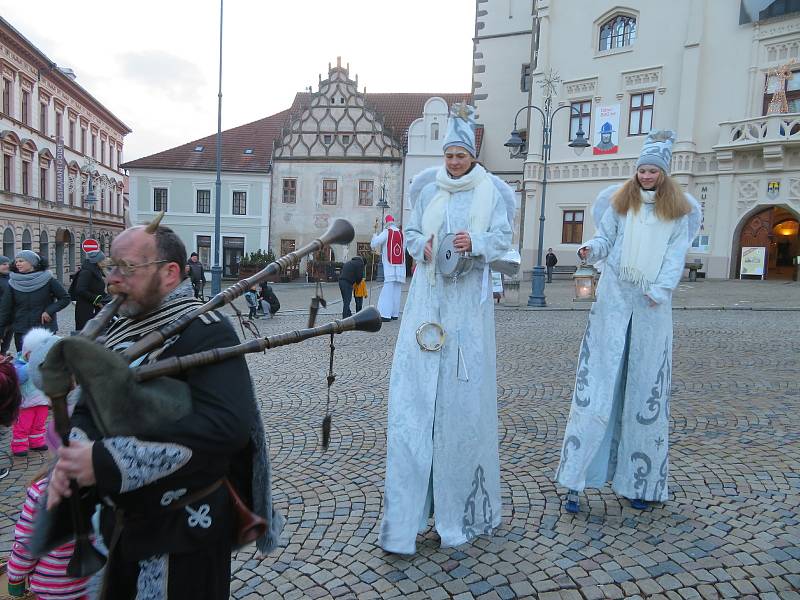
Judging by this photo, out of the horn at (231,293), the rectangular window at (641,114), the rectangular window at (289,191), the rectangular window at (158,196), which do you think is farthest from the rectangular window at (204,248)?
the horn at (231,293)

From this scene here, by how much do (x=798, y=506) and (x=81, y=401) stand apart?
3819mm

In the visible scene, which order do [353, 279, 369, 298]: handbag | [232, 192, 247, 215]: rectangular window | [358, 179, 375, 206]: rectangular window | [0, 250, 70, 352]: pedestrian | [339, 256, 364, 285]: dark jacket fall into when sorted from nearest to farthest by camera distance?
[0, 250, 70, 352]: pedestrian, [339, 256, 364, 285]: dark jacket, [353, 279, 369, 298]: handbag, [358, 179, 375, 206]: rectangular window, [232, 192, 247, 215]: rectangular window

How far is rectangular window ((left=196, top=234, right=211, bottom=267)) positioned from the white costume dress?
1394 inches

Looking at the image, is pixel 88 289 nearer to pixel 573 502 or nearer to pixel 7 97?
pixel 573 502

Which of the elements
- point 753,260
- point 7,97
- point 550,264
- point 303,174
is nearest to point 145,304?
point 550,264

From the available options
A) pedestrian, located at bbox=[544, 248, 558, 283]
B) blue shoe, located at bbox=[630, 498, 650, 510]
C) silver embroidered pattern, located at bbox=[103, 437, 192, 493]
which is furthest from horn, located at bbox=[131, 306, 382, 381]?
pedestrian, located at bbox=[544, 248, 558, 283]

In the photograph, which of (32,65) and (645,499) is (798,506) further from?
(32,65)

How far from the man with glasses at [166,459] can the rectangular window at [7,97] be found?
35.6 m

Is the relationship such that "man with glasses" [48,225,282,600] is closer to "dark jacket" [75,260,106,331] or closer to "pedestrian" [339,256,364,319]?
"dark jacket" [75,260,106,331]

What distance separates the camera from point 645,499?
333cm

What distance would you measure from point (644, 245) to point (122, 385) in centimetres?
286

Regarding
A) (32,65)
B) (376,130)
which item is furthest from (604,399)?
(32,65)

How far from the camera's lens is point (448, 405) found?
288 centimetres

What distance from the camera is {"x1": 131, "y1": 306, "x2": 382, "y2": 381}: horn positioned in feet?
4.81
